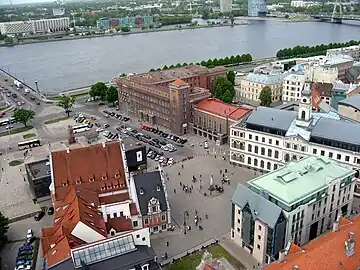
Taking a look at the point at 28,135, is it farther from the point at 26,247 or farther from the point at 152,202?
the point at 152,202

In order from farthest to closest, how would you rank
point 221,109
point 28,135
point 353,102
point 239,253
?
point 28,135 → point 221,109 → point 353,102 → point 239,253

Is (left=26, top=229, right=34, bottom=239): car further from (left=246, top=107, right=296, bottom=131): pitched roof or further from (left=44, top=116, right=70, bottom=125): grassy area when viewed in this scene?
(left=44, top=116, right=70, bottom=125): grassy area

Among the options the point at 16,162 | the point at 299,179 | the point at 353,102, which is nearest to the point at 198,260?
the point at 299,179

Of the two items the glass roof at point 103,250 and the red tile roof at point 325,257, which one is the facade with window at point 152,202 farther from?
the red tile roof at point 325,257

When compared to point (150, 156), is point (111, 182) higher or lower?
higher

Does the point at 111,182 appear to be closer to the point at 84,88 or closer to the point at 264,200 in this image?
the point at 264,200

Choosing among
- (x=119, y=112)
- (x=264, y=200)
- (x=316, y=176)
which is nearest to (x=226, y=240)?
(x=264, y=200)
